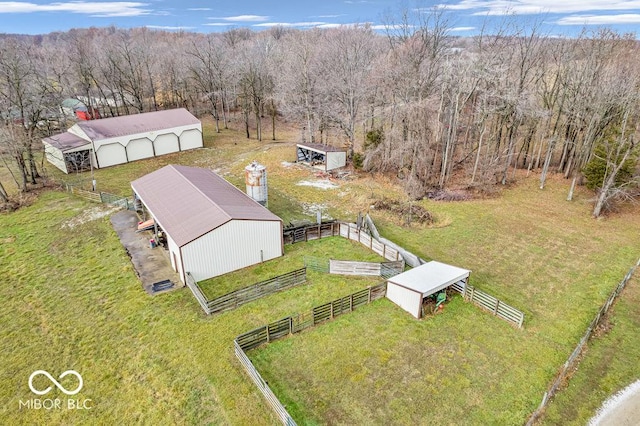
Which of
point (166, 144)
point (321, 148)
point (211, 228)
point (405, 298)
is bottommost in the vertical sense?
point (405, 298)

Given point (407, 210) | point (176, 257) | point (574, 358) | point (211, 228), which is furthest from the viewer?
point (407, 210)

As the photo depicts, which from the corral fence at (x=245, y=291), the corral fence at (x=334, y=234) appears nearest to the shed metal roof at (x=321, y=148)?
the corral fence at (x=334, y=234)

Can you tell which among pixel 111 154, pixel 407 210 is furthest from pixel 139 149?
pixel 407 210

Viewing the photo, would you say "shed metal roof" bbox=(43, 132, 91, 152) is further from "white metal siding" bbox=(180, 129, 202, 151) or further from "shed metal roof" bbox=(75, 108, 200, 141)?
"white metal siding" bbox=(180, 129, 202, 151)

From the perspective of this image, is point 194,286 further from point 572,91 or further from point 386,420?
point 572,91

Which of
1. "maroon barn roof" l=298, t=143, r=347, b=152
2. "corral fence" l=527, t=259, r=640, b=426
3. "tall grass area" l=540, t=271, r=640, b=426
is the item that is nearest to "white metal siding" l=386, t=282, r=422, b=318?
"corral fence" l=527, t=259, r=640, b=426

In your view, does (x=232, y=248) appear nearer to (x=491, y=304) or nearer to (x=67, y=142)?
(x=491, y=304)

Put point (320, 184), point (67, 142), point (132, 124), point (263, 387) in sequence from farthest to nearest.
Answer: point (132, 124) → point (67, 142) → point (320, 184) → point (263, 387)
